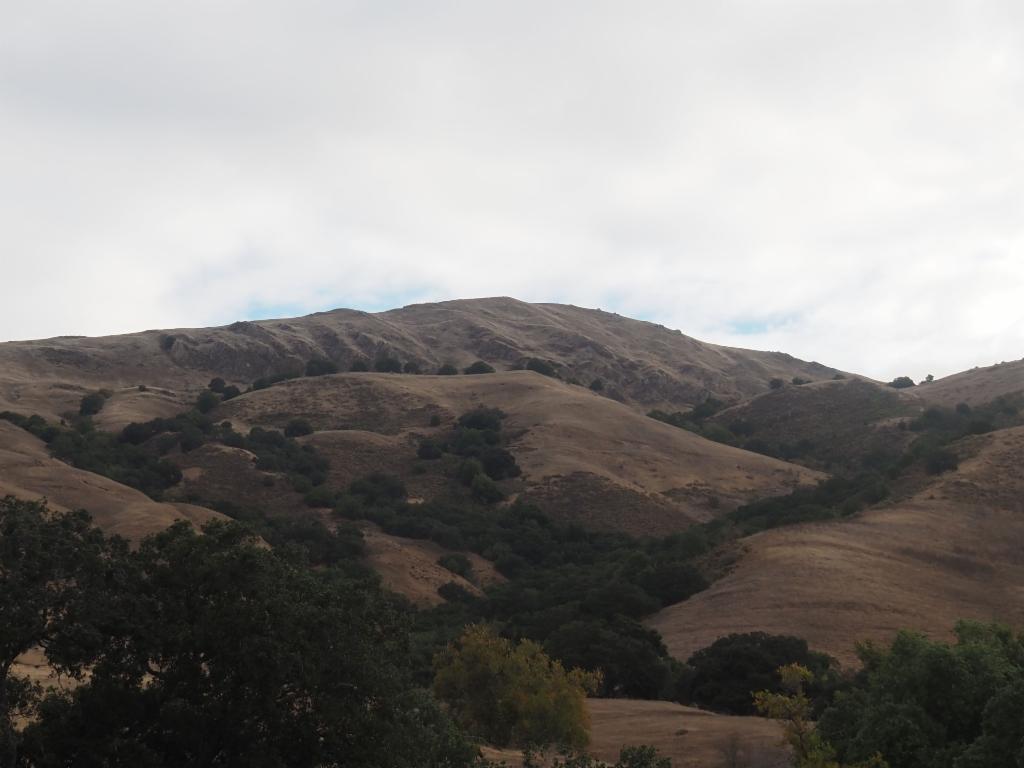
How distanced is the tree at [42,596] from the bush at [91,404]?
98501mm

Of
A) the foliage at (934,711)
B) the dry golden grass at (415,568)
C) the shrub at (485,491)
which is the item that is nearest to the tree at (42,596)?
the foliage at (934,711)

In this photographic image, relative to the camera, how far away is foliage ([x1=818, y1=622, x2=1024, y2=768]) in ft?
60.2

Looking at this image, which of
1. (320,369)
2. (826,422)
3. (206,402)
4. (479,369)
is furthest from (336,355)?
(826,422)

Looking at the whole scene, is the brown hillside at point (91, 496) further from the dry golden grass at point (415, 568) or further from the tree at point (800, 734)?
the tree at point (800, 734)

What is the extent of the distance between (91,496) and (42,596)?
50.7 meters

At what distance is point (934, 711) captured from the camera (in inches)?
843

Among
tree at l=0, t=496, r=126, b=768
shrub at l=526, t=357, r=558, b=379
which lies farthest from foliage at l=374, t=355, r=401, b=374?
tree at l=0, t=496, r=126, b=768

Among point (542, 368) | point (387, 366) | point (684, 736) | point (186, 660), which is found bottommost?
point (684, 736)

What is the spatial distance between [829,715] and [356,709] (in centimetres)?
1232

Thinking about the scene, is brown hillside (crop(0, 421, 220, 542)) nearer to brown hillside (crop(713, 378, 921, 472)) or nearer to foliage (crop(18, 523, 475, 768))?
foliage (crop(18, 523, 475, 768))

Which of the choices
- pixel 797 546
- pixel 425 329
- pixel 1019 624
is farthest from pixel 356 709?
pixel 425 329

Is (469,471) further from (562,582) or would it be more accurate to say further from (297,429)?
(562,582)

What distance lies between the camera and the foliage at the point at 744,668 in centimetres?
3772

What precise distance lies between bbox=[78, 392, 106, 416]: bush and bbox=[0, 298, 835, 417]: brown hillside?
7.04ft
